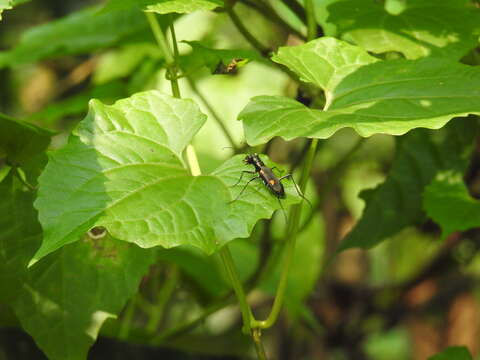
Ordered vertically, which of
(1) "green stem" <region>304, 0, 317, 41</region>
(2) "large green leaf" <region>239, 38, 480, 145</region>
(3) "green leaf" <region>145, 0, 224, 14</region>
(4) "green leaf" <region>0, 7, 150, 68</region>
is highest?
(3) "green leaf" <region>145, 0, 224, 14</region>

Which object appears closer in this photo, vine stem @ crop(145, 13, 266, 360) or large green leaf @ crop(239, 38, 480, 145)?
large green leaf @ crop(239, 38, 480, 145)

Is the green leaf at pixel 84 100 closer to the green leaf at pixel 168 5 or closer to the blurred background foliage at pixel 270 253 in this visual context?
the blurred background foliage at pixel 270 253

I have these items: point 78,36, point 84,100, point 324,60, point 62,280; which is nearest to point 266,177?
point 324,60

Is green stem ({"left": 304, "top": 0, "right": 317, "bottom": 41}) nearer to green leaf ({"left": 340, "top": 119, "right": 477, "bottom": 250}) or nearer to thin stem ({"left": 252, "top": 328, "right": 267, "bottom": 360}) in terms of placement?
green leaf ({"left": 340, "top": 119, "right": 477, "bottom": 250})

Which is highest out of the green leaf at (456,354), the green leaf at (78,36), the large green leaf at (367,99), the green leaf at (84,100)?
the large green leaf at (367,99)

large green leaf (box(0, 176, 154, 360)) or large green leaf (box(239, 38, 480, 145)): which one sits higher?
large green leaf (box(239, 38, 480, 145))

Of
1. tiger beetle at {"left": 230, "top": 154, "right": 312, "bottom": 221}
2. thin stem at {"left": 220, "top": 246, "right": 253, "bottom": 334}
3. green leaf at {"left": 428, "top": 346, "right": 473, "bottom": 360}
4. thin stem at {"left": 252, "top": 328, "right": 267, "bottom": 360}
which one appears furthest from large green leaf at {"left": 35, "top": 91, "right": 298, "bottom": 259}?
green leaf at {"left": 428, "top": 346, "right": 473, "bottom": 360}

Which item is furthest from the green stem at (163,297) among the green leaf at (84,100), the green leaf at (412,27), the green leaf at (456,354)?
the green leaf at (412,27)
